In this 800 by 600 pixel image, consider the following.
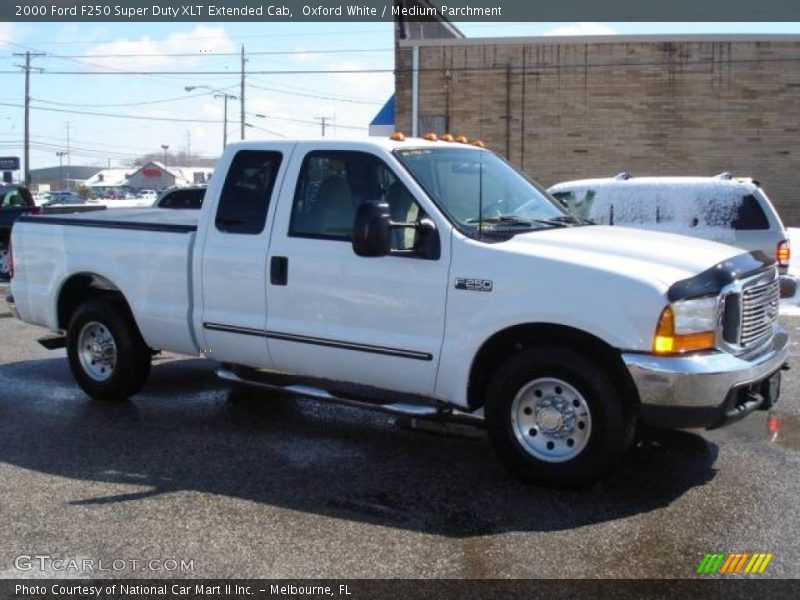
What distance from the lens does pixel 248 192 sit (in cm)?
609

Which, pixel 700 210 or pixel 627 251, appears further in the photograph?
pixel 700 210

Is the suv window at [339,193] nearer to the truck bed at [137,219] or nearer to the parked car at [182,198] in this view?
the truck bed at [137,219]

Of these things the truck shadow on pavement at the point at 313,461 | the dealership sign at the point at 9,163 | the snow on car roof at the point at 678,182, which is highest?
the dealership sign at the point at 9,163

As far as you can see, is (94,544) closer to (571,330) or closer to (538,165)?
(571,330)

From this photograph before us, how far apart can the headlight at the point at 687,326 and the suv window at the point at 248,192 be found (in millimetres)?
2772

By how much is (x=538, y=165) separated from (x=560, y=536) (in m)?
24.1

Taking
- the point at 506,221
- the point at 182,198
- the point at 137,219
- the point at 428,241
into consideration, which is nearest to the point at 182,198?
the point at 182,198

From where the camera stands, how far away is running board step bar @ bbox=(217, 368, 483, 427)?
17.1 ft

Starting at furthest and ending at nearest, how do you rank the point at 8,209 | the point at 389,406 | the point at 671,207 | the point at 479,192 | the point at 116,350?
the point at 8,209
the point at 671,207
the point at 116,350
the point at 479,192
the point at 389,406

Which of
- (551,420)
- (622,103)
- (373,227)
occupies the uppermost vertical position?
(622,103)

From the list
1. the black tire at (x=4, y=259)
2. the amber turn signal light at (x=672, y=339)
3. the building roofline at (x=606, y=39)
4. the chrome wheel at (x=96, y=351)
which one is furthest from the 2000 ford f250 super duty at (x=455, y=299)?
the building roofline at (x=606, y=39)

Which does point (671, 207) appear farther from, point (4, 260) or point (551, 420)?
point (4, 260)

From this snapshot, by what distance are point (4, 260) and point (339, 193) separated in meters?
12.4

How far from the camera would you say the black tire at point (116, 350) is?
22.7ft
